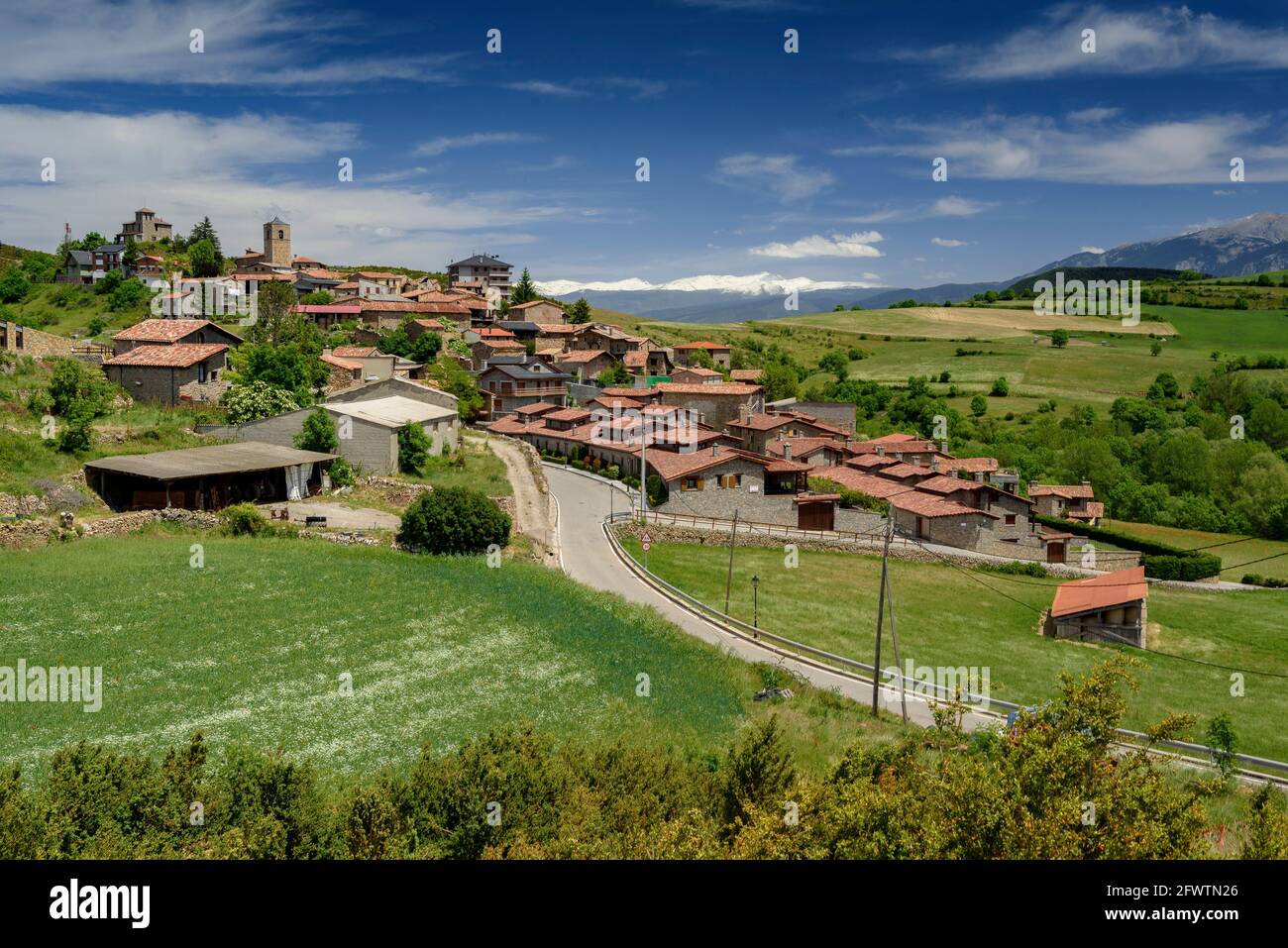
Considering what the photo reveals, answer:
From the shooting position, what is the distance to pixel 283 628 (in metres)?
27.6

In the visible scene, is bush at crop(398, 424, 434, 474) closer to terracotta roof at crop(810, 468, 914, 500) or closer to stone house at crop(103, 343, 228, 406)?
stone house at crop(103, 343, 228, 406)

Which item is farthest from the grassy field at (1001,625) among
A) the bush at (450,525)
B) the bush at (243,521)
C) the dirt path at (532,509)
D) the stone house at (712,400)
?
the stone house at (712,400)

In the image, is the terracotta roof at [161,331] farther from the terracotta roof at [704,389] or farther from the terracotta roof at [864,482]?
the terracotta roof at [864,482]

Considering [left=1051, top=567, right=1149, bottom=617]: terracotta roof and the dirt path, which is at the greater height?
the dirt path

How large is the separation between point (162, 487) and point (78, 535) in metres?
4.30

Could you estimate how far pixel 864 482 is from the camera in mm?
67188

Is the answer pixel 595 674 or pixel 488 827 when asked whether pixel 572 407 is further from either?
pixel 488 827

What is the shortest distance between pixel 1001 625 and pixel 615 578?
19341 mm

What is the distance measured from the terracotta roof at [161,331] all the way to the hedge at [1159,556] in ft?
214

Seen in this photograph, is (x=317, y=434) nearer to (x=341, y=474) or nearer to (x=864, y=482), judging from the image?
(x=341, y=474)

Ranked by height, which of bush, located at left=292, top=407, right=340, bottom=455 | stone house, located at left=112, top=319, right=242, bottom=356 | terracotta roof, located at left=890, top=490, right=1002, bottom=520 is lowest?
terracotta roof, located at left=890, top=490, right=1002, bottom=520

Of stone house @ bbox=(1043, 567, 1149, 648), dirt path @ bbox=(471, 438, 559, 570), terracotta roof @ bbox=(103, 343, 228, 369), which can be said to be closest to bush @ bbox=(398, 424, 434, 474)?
dirt path @ bbox=(471, 438, 559, 570)

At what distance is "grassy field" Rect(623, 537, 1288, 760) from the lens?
32875 millimetres

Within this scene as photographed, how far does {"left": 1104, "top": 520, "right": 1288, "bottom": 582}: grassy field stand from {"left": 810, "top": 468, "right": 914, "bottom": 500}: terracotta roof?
2053 centimetres
